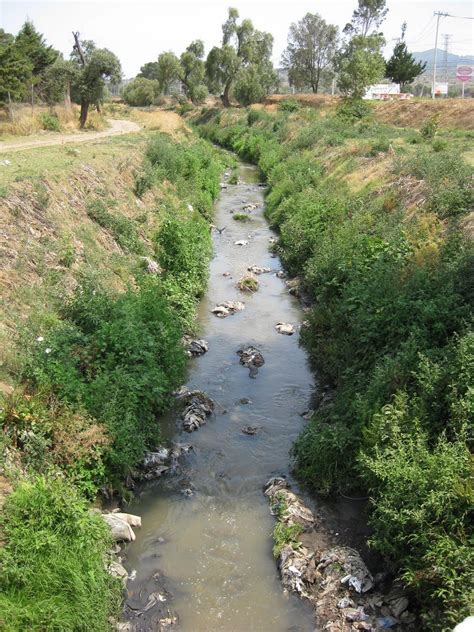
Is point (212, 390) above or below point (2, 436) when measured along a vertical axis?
below

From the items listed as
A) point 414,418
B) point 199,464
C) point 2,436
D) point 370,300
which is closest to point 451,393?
point 414,418

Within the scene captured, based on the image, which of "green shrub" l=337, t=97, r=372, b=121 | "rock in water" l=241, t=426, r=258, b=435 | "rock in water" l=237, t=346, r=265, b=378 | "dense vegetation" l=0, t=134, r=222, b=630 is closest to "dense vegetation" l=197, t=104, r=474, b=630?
"rock in water" l=241, t=426, r=258, b=435

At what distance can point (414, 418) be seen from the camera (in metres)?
8.34

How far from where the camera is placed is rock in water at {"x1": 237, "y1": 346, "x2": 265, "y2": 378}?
13481 mm

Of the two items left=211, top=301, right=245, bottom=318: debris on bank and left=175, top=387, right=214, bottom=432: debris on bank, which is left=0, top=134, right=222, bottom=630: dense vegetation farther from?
left=211, top=301, right=245, bottom=318: debris on bank

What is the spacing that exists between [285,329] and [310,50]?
73275 millimetres

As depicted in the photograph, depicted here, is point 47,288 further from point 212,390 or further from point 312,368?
point 312,368

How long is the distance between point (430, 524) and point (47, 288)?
30.2ft

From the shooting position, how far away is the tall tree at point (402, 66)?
2562 inches

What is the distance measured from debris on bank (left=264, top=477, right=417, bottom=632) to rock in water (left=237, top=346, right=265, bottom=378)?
16.3ft

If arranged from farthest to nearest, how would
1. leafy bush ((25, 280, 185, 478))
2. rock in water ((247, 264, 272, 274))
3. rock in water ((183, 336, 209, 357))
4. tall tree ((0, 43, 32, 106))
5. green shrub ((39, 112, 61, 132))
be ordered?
green shrub ((39, 112, 61, 132)) < tall tree ((0, 43, 32, 106)) < rock in water ((247, 264, 272, 274)) < rock in water ((183, 336, 209, 357)) < leafy bush ((25, 280, 185, 478))

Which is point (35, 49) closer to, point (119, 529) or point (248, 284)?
point (248, 284)

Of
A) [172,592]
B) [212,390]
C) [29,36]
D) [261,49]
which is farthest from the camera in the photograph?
[261,49]

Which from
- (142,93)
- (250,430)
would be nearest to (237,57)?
(142,93)
